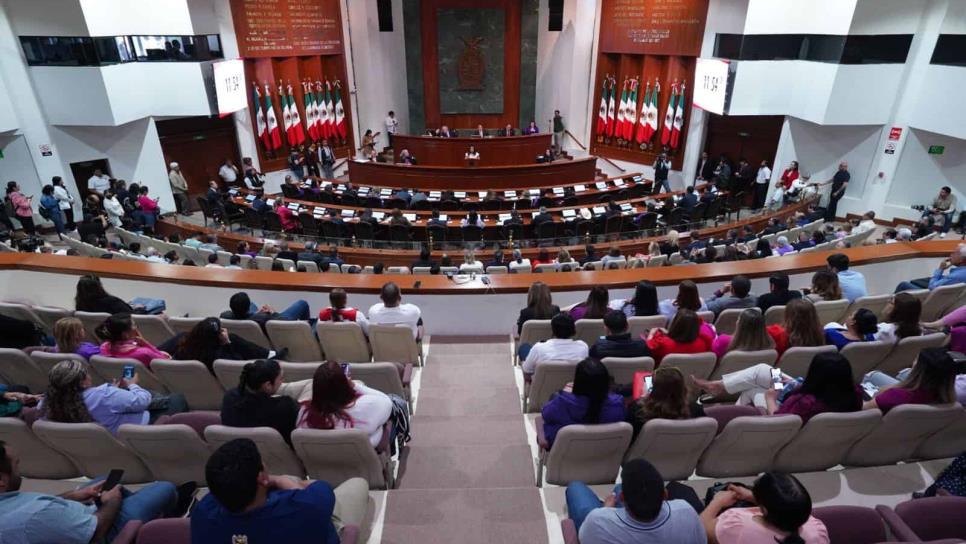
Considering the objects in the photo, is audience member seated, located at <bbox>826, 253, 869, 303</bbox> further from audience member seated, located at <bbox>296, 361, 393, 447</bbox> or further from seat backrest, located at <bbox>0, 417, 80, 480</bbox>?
seat backrest, located at <bbox>0, 417, 80, 480</bbox>

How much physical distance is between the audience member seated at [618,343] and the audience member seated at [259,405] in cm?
208

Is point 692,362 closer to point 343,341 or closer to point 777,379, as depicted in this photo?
point 777,379

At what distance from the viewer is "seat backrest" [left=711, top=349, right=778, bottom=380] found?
3684mm

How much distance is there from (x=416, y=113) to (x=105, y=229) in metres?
11.2

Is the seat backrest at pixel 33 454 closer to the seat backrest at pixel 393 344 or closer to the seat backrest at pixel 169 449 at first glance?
the seat backrest at pixel 169 449

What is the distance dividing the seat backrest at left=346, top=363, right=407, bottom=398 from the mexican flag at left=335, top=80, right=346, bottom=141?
1496cm

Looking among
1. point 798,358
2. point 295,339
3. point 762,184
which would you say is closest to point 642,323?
point 798,358

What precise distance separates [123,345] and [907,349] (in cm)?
574

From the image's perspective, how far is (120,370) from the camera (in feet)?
12.3

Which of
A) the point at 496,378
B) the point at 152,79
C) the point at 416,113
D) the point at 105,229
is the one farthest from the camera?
the point at 416,113

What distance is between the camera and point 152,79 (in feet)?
38.0

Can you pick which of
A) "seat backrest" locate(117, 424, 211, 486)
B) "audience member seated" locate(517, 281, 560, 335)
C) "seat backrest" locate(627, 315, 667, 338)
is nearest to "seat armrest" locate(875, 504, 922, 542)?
"seat backrest" locate(627, 315, 667, 338)

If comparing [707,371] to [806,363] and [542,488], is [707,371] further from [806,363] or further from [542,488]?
[542,488]

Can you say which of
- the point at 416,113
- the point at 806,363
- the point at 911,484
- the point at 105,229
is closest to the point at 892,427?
the point at 911,484
